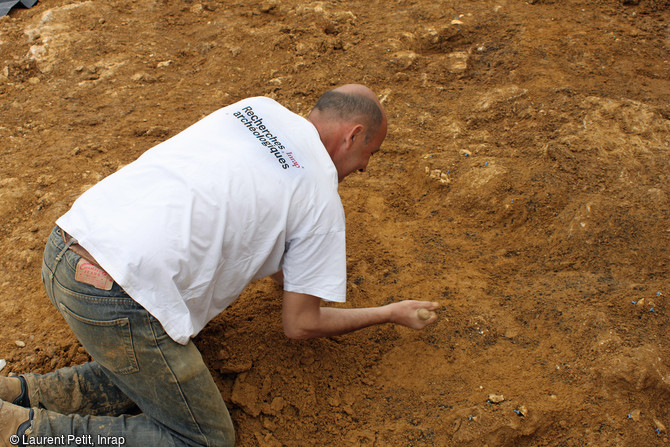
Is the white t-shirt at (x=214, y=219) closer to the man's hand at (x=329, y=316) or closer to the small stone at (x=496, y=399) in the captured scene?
the man's hand at (x=329, y=316)

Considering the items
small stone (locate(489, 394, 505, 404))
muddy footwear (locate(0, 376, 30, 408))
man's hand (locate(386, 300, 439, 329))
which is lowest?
small stone (locate(489, 394, 505, 404))

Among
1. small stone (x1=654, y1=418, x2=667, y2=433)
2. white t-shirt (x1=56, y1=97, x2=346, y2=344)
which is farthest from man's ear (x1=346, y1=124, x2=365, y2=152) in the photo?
small stone (x1=654, y1=418, x2=667, y2=433)

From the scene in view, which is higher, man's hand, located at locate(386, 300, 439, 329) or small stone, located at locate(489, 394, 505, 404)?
man's hand, located at locate(386, 300, 439, 329)

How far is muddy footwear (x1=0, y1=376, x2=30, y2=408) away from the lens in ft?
6.75

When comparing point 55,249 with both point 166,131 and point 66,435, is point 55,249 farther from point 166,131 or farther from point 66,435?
point 166,131

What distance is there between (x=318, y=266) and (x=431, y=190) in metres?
1.65

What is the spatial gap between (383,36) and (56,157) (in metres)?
2.61

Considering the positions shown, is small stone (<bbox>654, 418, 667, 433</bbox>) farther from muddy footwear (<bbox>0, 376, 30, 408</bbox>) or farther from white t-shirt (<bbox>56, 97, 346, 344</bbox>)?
muddy footwear (<bbox>0, 376, 30, 408</bbox>)

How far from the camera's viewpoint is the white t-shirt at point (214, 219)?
1.69 m

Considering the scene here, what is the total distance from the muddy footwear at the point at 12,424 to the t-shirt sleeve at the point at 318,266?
3.35ft

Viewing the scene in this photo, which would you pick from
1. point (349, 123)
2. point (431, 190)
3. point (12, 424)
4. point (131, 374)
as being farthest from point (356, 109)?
point (12, 424)

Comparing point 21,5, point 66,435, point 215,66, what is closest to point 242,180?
point 66,435

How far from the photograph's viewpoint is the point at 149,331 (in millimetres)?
1771

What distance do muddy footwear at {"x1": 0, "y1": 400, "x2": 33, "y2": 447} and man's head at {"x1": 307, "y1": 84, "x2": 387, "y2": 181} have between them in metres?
1.42
